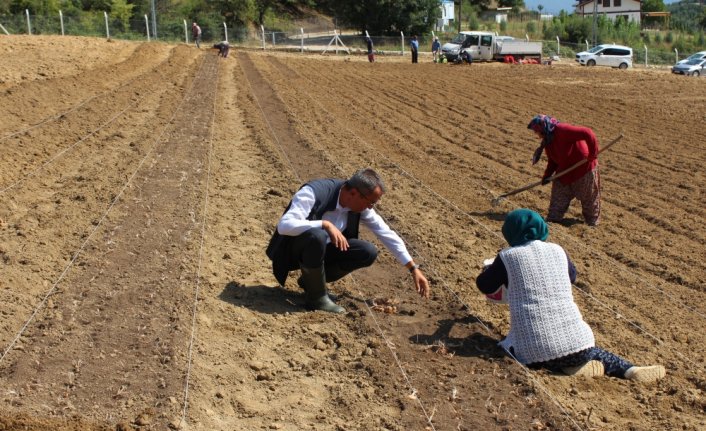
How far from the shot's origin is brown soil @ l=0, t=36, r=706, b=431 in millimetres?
4961

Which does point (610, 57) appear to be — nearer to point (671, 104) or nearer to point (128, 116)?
point (671, 104)

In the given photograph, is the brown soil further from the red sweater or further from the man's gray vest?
the red sweater

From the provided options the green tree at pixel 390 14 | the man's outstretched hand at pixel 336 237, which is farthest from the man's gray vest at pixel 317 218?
the green tree at pixel 390 14

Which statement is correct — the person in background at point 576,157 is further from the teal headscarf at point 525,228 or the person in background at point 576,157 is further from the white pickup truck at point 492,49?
the white pickup truck at point 492,49

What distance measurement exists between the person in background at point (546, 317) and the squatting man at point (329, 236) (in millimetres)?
777

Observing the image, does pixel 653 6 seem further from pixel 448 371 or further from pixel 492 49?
pixel 448 371

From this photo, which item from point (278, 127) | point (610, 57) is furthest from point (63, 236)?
point (610, 57)

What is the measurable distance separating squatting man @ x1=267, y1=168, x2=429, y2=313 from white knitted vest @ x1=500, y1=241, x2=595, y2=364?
2.53ft

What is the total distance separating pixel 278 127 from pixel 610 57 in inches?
1299

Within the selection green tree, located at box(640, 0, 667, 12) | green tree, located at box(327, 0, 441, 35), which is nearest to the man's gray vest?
green tree, located at box(327, 0, 441, 35)

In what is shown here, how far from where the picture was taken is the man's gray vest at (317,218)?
20.0 ft

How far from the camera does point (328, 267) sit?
6.57 metres

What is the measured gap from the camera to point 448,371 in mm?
5484

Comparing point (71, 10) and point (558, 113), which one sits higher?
point (71, 10)
